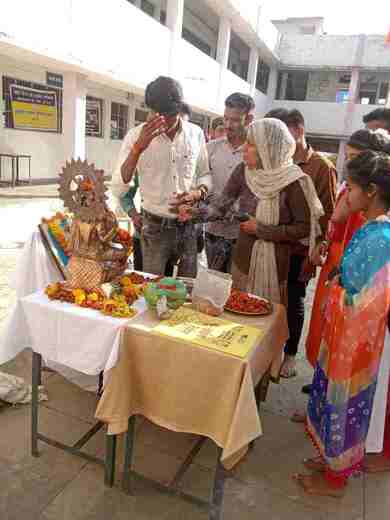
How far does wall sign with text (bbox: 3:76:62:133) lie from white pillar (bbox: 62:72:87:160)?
2.18 m

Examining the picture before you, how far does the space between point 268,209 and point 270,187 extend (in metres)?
0.12

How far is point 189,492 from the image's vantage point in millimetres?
1754

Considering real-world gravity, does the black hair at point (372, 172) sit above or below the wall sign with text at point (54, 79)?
below

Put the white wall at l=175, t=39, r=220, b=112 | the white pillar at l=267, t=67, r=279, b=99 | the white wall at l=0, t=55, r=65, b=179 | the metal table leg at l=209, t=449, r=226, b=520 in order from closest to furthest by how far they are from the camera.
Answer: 1. the metal table leg at l=209, t=449, r=226, b=520
2. the white wall at l=0, t=55, r=65, b=179
3. the white wall at l=175, t=39, r=220, b=112
4. the white pillar at l=267, t=67, r=279, b=99

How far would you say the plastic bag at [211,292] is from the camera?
1.68 metres

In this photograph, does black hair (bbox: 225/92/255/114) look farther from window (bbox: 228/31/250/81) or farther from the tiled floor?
window (bbox: 228/31/250/81)

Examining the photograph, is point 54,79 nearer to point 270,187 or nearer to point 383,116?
point 383,116

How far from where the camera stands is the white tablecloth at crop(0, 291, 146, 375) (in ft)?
5.03

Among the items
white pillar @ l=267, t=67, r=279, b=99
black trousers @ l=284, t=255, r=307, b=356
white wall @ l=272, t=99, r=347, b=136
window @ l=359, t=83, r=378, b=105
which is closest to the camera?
black trousers @ l=284, t=255, r=307, b=356

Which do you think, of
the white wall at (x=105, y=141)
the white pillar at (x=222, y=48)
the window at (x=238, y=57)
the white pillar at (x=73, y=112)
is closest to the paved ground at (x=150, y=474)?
the white pillar at (x=73, y=112)

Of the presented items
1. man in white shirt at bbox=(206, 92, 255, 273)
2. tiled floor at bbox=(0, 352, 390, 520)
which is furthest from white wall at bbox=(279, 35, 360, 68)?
tiled floor at bbox=(0, 352, 390, 520)

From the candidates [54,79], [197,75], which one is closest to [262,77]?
[197,75]

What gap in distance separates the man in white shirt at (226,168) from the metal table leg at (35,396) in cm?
133

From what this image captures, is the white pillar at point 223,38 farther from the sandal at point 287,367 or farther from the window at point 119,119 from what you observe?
the sandal at point 287,367
